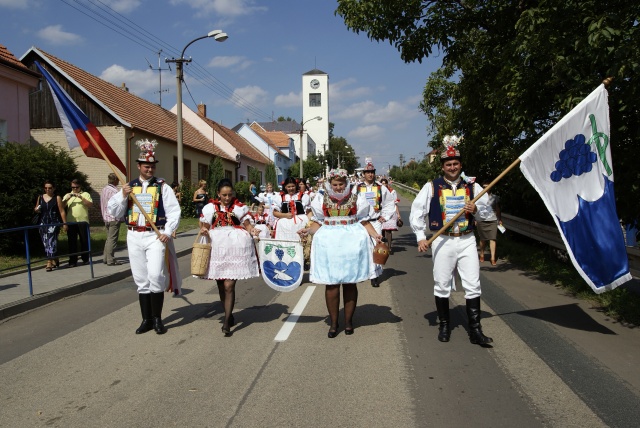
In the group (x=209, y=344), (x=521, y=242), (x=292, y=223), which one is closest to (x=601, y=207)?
(x=209, y=344)

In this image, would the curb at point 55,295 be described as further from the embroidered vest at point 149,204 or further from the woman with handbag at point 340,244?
the woman with handbag at point 340,244

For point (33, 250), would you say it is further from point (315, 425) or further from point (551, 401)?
point (551, 401)

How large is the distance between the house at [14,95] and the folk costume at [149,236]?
1298cm

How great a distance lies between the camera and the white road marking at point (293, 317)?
20.3ft

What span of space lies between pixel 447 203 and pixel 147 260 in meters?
3.48

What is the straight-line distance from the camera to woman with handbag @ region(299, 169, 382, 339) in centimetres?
608

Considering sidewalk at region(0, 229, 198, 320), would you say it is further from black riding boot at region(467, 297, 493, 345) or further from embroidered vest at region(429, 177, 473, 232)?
black riding boot at region(467, 297, 493, 345)

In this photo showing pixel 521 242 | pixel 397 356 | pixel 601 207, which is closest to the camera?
pixel 397 356

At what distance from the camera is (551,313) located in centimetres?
721

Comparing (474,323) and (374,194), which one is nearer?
(474,323)

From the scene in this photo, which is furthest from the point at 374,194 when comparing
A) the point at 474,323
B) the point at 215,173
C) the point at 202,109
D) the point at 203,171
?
the point at 202,109

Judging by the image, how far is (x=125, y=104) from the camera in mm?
28547

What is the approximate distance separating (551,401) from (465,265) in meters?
1.90

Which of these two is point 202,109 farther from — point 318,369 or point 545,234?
point 318,369
